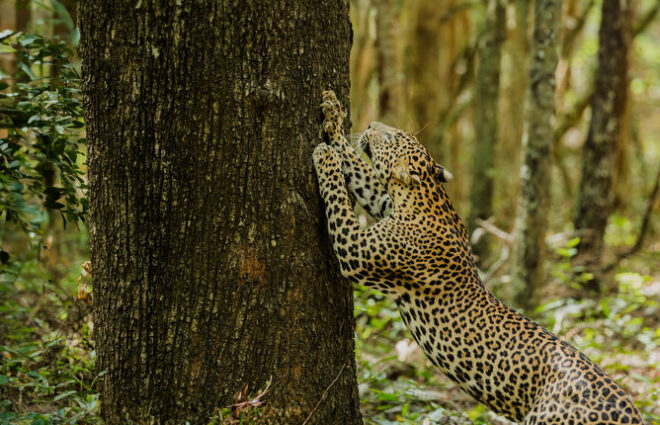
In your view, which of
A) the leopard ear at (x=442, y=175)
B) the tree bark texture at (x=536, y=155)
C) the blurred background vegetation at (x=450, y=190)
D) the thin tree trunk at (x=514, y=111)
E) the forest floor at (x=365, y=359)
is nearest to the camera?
the forest floor at (x=365, y=359)

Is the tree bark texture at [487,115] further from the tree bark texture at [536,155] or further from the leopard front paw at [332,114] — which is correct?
the leopard front paw at [332,114]

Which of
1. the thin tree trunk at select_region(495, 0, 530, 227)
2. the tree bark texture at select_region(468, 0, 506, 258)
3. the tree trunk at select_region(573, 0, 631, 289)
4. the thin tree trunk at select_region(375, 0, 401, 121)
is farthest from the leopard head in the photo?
the thin tree trunk at select_region(495, 0, 530, 227)

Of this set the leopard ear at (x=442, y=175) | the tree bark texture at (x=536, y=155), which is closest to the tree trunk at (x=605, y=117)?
the tree bark texture at (x=536, y=155)

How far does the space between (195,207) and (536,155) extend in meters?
6.11

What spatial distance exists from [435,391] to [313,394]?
9.14 feet

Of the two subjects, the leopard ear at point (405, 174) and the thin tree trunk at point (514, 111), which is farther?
the thin tree trunk at point (514, 111)

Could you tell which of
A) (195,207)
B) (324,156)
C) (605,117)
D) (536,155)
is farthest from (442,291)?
(605,117)

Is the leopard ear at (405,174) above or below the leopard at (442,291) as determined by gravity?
above

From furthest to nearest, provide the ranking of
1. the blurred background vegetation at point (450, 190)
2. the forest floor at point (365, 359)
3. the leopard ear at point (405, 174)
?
the blurred background vegetation at point (450, 190)
the leopard ear at point (405, 174)
the forest floor at point (365, 359)

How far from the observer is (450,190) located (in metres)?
15.7

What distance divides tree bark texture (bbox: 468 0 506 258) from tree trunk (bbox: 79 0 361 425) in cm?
817

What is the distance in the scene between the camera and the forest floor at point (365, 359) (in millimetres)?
4410

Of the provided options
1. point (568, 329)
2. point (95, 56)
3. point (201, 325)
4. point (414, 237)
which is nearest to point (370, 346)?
point (568, 329)

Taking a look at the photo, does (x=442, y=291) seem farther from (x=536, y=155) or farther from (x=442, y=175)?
(x=536, y=155)
